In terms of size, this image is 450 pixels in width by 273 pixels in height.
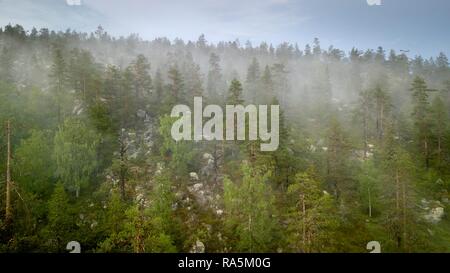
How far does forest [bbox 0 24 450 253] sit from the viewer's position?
2164 centimetres

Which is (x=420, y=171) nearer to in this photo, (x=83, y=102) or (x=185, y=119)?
(x=185, y=119)

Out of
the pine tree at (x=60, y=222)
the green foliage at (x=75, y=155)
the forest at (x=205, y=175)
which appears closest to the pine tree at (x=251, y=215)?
the forest at (x=205, y=175)

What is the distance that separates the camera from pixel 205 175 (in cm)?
4209

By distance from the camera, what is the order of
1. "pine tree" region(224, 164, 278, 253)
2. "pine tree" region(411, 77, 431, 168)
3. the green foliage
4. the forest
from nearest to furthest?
the forest < "pine tree" region(224, 164, 278, 253) < the green foliage < "pine tree" region(411, 77, 431, 168)

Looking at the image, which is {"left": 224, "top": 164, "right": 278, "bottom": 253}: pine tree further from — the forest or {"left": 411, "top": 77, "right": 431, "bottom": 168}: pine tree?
{"left": 411, "top": 77, "right": 431, "bottom": 168}: pine tree

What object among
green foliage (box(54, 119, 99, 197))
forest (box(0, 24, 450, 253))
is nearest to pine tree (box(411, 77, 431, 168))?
forest (box(0, 24, 450, 253))

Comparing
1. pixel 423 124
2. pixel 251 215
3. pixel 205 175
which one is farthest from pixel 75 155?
pixel 423 124

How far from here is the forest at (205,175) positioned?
21.6m

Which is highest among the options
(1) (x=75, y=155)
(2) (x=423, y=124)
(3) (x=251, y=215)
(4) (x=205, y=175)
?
(2) (x=423, y=124)

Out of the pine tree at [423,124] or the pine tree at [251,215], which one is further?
the pine tree at [423,124]

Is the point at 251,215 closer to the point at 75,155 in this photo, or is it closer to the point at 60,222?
the point at 60,222

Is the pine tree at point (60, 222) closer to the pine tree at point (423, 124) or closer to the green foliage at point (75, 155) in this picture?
the green foliage at point (75, 155)

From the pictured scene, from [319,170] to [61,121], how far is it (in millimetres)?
38344
